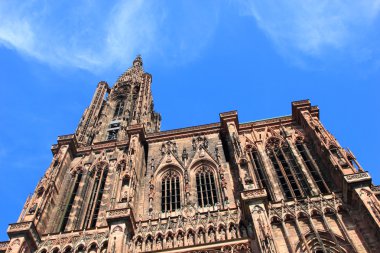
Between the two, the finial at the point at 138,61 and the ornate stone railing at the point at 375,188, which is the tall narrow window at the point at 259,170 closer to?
the ornate stone railing at the point at 375,188

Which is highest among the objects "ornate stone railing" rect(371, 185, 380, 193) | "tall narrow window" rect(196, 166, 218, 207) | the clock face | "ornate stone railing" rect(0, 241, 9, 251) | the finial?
the finial

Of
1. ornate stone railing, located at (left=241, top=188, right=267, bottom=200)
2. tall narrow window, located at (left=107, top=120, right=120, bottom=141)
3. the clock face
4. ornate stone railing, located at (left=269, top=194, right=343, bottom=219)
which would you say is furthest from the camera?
the clock face

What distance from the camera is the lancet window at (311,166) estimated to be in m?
24.4

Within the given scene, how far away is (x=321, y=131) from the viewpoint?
1047 inches

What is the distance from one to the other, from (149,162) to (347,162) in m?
13.6

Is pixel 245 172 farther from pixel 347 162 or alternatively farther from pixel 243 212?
pixel 347 162

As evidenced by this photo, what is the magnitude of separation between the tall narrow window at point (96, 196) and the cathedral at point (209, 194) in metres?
0.09

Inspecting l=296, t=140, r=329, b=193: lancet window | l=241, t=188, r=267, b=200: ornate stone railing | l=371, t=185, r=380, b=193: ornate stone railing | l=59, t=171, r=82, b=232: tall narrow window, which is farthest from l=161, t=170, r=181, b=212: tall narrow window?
l=371, t=185, r=380, b=193: ornate stone railing

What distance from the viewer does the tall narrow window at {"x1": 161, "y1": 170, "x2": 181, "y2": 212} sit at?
25019 millimetres

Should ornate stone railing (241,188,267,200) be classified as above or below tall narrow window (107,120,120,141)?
below

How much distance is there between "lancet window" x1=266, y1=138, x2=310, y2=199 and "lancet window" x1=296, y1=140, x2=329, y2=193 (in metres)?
0.71

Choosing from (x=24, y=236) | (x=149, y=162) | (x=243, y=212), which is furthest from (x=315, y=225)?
(x=24, y=236)

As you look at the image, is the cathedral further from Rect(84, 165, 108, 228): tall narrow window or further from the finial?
the finial

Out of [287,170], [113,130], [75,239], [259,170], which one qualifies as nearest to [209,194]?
[259,170]
